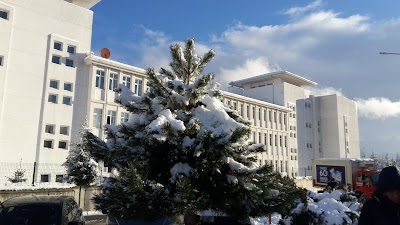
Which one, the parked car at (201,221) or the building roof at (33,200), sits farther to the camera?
the building roof at (33,200)

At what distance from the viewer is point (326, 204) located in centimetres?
916

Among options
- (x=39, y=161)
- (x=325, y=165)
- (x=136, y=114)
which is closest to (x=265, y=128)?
(x=325, y=165)

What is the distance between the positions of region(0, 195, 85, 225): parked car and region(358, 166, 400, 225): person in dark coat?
5.97m

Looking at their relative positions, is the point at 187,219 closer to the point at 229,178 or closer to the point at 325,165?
the point at 229,178

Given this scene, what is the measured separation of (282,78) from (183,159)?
71.5 metres

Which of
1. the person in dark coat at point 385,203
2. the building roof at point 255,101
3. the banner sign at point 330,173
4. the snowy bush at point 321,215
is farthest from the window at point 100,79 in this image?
the person in dark coat at point 385,203

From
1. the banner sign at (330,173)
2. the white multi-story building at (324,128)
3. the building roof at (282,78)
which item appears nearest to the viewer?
the banner sign at (330,173)

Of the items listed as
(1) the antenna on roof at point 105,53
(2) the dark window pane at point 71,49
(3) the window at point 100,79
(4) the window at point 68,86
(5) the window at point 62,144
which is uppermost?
(1) the antenna on roof at point 105,53

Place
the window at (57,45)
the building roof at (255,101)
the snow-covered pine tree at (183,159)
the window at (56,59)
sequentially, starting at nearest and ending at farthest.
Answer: the snow-covered pine tree at (183,159) → the window at (56,59) → the window at (57,45) → the building roof at (255,101)

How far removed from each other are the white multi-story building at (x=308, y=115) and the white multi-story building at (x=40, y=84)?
1621 inches

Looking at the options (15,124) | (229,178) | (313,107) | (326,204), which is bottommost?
(326,204)

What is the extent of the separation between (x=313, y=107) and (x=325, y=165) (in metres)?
49.3

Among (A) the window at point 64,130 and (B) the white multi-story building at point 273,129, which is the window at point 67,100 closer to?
(A) the window at point 64,130

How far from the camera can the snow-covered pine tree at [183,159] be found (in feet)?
15.4
